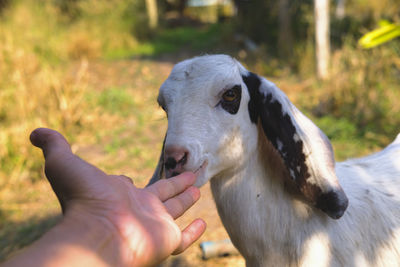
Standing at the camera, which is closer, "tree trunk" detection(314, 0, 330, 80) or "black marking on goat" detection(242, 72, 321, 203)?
"black marking on goat" detection(242, 72, 321, 203)

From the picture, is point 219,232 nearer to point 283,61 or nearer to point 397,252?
point 397,252

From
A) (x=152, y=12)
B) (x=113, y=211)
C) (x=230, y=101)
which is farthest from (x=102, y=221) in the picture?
(x=152, y=12)

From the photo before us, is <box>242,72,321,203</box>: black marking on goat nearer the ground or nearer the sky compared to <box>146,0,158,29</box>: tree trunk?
nearer the ground

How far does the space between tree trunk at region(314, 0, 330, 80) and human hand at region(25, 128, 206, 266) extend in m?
7.49

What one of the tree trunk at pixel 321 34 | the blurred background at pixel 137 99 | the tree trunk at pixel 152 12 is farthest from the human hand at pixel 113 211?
the tree trunk at pixel 152 12

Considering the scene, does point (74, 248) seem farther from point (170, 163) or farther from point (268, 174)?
point (268, 174)

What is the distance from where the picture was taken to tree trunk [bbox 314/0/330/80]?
8.07 m

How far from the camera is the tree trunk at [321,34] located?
807 centimetres

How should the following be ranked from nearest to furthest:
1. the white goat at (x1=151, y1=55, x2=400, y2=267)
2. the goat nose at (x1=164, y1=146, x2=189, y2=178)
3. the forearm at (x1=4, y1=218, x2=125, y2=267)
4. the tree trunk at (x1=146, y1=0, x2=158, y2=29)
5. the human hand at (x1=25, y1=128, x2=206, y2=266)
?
the forearm at (x1=4, y1=218, x2=125, y2=267) → the human hand at (x1=25, y1=128, x2=206, y2=266) → the goat nose at (x1=164, y1=146, x2=189, y2=178) → the white goat at (x1=151, y1=55, x2=400, y2=267) → the tree trunk at (x1=146, y1=0, x2=158, y2=29)

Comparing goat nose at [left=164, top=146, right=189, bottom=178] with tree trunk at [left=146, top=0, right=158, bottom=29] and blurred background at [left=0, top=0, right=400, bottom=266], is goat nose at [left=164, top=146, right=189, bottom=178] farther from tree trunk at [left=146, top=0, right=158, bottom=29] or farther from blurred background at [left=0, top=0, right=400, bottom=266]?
tree trunk at [left=146, top=0, right=158, bottom=29]

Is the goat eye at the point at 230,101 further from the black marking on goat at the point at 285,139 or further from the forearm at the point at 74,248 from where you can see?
the forearm at the point at 74,248

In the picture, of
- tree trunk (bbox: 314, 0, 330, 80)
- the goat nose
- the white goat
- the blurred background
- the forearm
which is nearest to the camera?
the forearm

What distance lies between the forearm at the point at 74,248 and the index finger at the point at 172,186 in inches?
13.8

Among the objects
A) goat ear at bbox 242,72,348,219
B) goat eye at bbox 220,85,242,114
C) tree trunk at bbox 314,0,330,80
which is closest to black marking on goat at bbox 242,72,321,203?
goat ear at bbox 242,72,348,219
